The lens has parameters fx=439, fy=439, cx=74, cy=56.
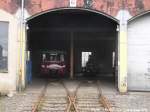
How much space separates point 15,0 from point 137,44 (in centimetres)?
702

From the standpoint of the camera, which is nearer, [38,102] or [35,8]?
[38,102]

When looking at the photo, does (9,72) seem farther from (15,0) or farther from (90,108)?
(90,108)

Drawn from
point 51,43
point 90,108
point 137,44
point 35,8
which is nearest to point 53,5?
point 35,8

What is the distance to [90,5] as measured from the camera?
23.3 metres

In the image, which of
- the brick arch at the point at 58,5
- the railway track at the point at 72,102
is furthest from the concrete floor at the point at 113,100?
the brick arch at the point at 58,5

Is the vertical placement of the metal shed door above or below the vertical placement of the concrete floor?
above

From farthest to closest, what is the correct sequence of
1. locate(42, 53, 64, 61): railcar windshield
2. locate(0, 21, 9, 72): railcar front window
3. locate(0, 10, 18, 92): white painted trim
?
locate(42, 53, 64, 61): railcar windshield, locate(0, 21, 9, 72): railcar front window, locate(0, 10, 18, 92): white painted trim

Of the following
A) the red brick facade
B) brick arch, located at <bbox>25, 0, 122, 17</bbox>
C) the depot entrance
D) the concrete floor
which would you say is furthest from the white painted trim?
the depot entrance

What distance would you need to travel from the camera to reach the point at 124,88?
2330cm

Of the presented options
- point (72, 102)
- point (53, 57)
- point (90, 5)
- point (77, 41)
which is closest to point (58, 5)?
point (90, 5)

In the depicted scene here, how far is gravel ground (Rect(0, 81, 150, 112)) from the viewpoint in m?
18.0

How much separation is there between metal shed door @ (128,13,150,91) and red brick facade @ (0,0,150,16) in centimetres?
85

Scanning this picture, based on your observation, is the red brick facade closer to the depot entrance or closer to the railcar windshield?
the depot entrance

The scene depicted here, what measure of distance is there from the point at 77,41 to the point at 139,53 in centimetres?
2041
